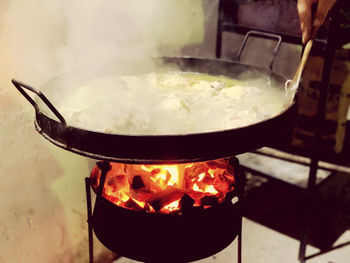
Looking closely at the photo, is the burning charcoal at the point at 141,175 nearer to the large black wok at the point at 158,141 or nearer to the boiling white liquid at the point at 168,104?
the boiling white liquid at the point at 168,104

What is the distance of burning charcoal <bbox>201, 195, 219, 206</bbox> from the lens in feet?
6.64

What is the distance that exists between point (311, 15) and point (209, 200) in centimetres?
102

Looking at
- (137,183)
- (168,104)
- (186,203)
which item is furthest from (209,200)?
(168,104)

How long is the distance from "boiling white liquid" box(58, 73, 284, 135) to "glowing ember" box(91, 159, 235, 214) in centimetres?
30

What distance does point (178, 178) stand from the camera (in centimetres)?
216

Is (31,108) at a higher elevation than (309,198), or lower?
higher

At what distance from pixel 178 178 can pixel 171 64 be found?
2.55 feet

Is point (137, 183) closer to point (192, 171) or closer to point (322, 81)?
point (192, 171)

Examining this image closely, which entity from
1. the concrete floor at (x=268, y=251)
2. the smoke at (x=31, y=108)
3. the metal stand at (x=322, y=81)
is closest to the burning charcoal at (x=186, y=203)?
the smoke at (x=31, y=108)

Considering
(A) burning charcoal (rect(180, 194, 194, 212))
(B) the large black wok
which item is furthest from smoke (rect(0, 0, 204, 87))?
(A) burning charcoal (rect(180, 194, 194, 212))

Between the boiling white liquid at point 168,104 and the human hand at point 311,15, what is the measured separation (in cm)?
36

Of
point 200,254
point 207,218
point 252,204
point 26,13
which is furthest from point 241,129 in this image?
point 252,204

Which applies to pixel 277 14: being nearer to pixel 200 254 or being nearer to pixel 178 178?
pixel 178 178

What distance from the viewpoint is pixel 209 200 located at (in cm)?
203
